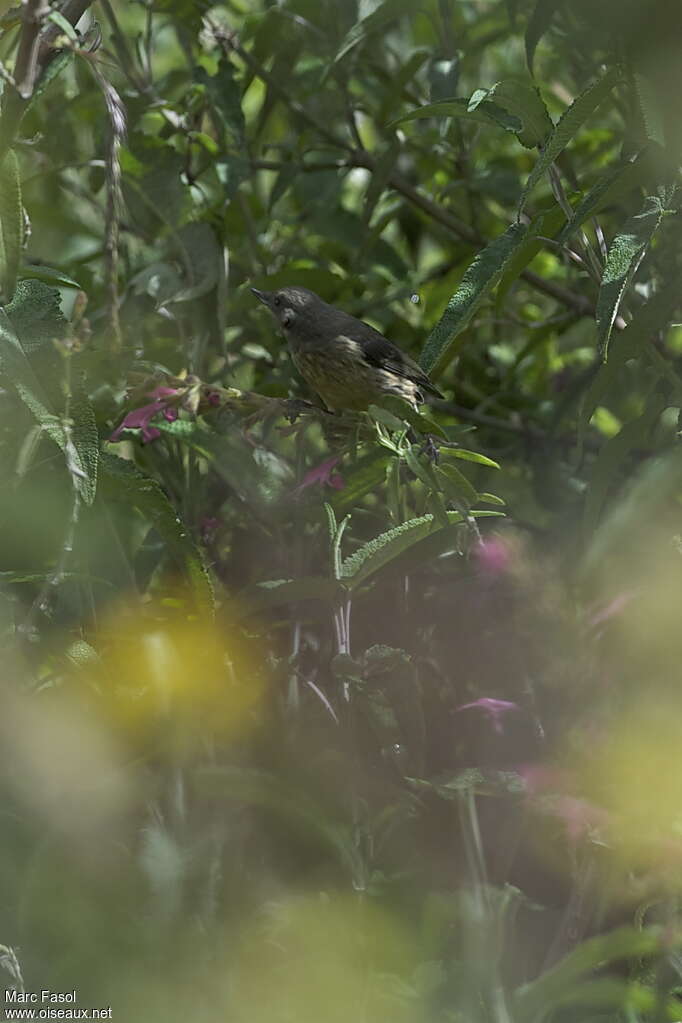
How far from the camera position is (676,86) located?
1.17m

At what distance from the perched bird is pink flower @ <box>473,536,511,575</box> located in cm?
41

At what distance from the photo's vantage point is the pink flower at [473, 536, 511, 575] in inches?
53.3

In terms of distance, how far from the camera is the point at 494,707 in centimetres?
129

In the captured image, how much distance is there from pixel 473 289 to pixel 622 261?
0.14 meters

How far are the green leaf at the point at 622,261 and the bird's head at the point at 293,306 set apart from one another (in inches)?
29.3

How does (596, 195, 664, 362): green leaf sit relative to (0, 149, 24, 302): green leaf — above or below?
above

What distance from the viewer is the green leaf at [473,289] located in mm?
1168

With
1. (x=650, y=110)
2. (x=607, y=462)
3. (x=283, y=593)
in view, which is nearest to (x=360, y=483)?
(x=283, y=593)

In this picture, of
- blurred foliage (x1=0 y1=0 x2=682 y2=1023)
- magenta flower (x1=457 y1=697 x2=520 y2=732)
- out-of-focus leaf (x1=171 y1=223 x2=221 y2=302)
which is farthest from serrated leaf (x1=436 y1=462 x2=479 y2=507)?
out-of-focus leaf (x1=171 y1=223 x2=221 y2=302)

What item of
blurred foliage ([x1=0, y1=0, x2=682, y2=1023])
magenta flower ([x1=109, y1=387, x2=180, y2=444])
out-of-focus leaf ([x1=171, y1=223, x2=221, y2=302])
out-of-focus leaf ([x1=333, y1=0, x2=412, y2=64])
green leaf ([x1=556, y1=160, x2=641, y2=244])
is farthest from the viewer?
out-of-focus leaf ([x1=171, y1=223, x2=221, y2=302])

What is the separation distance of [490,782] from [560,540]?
1.75 feet

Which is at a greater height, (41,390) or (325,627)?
(41,390)

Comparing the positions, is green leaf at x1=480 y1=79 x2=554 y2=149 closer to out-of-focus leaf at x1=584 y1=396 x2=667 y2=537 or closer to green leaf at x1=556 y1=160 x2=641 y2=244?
green leaf at x1=556 y1=160 x2=641 y2=244

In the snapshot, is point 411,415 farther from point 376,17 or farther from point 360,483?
point 376,17
